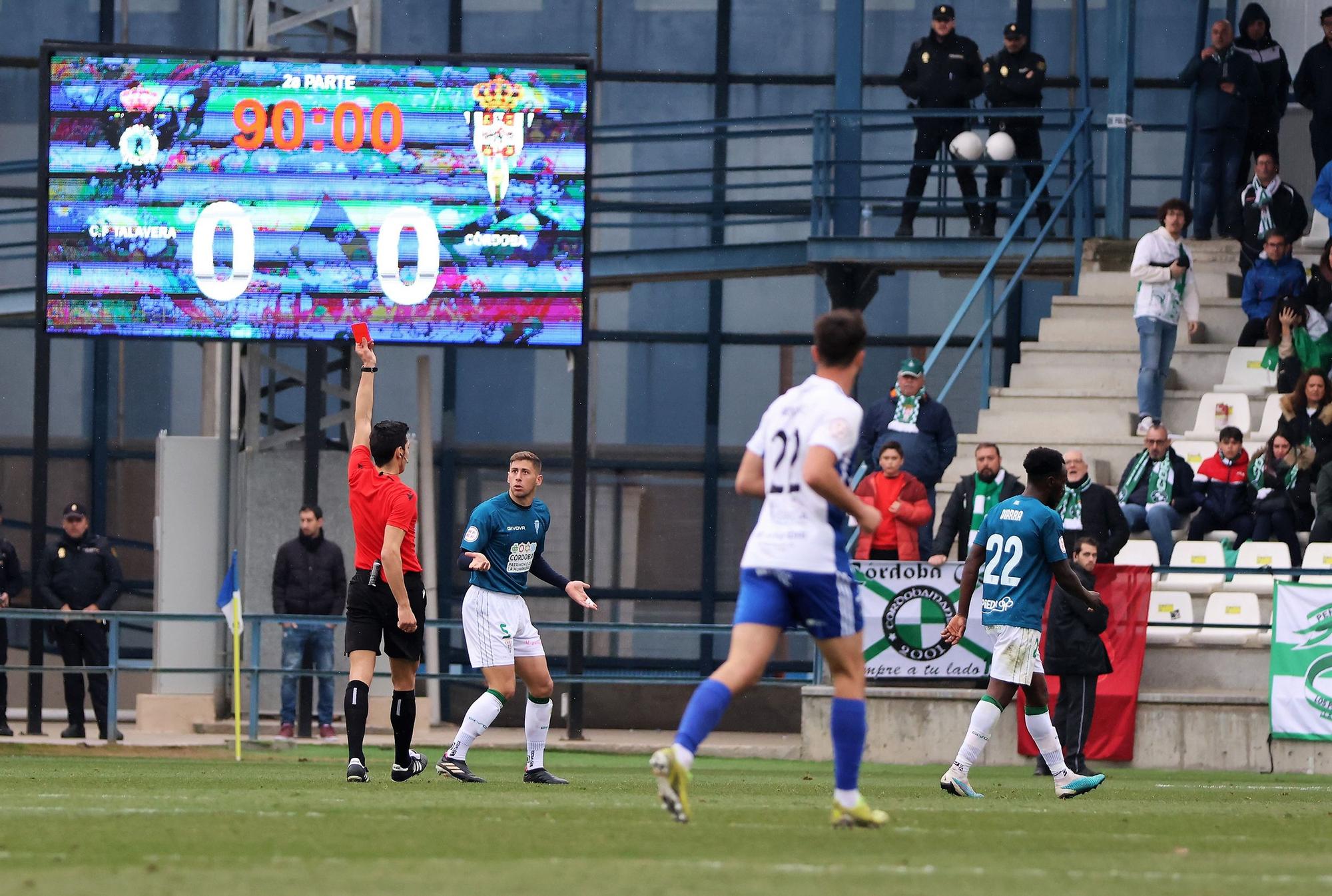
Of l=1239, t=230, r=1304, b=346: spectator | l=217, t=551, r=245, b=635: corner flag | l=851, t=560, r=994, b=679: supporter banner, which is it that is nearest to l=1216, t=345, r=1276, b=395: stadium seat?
l=1239, t=230, r=1304, b=346: spectator

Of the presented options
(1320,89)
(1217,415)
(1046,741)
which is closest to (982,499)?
(1217,415)

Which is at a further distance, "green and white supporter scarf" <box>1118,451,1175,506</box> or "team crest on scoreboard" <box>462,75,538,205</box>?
"team crest on scoreboard" <box>462,75,538,205</box>

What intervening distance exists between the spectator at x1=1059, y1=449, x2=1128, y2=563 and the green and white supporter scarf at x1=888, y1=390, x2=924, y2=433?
5.02ft

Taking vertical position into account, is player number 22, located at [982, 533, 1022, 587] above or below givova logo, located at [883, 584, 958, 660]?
above

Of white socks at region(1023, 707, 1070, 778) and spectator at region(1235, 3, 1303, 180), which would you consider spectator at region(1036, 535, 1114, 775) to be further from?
spectator at region(1235, 3, 1303, 180)

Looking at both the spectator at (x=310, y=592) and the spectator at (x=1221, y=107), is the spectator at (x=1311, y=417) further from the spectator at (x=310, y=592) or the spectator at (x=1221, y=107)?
the spectator at (x=310, y=592)

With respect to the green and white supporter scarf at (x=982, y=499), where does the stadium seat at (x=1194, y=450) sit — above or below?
above

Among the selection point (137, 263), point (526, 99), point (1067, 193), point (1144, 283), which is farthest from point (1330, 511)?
point (137, 263)

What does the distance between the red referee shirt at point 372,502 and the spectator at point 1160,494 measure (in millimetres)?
8570

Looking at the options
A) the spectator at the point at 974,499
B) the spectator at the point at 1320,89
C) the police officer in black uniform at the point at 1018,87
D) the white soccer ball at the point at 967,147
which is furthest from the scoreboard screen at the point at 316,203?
the spectator at the point at 1320,89

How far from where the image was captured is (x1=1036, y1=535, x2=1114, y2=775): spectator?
15523 mm

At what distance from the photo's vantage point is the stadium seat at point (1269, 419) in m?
18.8

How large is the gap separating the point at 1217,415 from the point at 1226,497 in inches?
58.2

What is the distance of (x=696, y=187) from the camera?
2212cm
